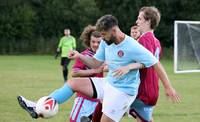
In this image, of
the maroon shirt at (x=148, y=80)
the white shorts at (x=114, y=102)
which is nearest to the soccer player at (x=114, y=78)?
the white shorts at (x=114, y=102)

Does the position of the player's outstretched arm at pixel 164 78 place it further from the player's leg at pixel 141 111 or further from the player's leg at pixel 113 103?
the player's leg at pixel 141 111

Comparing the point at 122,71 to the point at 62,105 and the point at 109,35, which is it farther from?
the point at 62,105

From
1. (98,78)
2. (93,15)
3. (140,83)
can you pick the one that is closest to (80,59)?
(98,78)

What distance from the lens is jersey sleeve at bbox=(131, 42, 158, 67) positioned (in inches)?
259

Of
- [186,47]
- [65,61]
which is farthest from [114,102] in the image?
[186,47]

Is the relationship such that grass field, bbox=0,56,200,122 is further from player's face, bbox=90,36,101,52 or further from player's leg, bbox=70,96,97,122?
player's face, bbox=90,36,101,52

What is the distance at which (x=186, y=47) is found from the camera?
78.6 feet

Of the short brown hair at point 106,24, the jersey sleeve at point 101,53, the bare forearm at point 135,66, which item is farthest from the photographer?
the jersey sleeve at point 101,53

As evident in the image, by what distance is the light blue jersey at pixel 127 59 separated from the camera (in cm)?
657

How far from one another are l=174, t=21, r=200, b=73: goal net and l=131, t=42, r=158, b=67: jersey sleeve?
55.3 ft

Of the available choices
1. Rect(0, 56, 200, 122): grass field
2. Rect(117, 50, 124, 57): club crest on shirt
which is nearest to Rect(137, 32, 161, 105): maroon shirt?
Rect(117, 50, 124, 57): club crest on shirt

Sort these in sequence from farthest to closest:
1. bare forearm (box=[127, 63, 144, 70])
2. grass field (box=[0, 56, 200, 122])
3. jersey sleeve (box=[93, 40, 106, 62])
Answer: grass field (box=[0, 56, 200, 122]) → jersey sleeve (box=[93, 40, 106, 62]) → bare forearm (box=[127, 63, 144, 70])

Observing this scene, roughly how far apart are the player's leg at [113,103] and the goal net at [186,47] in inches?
663

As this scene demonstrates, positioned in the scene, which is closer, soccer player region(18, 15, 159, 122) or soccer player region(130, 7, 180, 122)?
soccer player region(18, 15, 159, 122)
